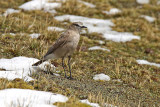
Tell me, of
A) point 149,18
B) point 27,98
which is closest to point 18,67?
point 27,98

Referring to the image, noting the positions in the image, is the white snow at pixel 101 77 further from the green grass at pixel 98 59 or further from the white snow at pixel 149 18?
the white snow at pixel 149 18

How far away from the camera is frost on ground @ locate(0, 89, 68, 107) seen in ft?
15.8

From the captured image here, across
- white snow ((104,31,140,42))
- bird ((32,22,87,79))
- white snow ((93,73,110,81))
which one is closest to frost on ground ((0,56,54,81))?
bird ((32,22,87,79))

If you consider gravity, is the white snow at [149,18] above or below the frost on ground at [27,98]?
below

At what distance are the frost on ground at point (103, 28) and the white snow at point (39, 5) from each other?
1.39 m

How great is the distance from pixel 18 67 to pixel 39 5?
869cm

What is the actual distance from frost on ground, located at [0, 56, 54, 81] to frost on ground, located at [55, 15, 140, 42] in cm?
582

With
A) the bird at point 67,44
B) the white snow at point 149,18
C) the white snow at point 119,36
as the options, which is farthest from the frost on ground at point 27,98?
the white snow at point 149,18

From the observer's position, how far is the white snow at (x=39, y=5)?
596 inches

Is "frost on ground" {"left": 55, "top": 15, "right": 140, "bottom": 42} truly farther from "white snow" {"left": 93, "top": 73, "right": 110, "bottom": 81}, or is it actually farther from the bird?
the bird

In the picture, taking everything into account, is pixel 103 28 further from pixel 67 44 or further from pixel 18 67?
pixel 18 67

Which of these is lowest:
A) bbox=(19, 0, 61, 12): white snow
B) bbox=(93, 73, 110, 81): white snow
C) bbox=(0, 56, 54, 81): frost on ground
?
bbox=(93, 73, 110, 81): white snow

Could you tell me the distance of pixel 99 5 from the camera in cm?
1788

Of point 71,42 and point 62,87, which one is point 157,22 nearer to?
point 71,42
